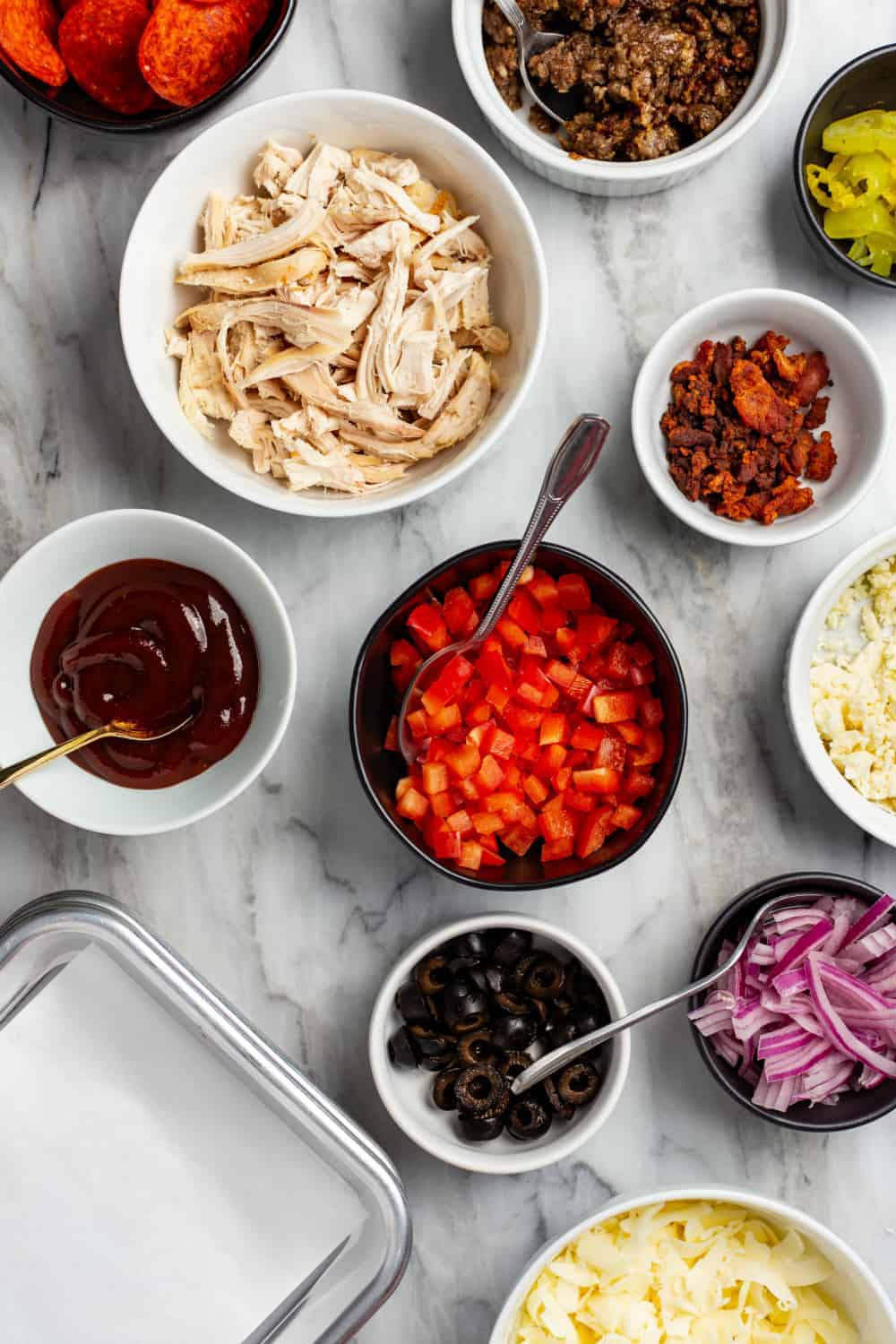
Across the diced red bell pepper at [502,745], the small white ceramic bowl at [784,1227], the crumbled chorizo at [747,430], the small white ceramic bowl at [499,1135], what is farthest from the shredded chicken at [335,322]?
the small white ceramic bowl at [784,1227]

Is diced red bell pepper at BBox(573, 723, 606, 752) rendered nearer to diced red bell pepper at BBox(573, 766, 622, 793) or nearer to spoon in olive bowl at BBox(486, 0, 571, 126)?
diced red bell pepper at BBox(573, 766, 622, 793)

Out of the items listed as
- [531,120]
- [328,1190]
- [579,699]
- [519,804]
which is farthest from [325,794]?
[531,120]

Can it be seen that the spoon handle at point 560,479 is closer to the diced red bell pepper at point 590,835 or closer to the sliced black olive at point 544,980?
the diced red bell pepper at point 590,835

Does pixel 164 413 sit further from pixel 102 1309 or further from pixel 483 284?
pixel 102 1309

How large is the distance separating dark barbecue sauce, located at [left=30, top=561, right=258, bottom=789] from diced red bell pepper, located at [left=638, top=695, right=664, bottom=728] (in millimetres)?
641

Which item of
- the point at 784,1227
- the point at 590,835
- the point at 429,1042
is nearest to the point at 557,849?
the point at 590,835

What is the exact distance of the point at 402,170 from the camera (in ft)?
5.75

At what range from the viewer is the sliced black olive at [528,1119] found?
182cm

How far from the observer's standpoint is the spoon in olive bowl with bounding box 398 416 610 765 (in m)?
1.48

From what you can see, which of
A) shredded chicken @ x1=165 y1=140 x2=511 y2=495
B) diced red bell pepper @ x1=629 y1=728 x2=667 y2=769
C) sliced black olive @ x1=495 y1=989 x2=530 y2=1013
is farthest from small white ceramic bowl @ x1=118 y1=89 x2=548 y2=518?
sliced black olive @ x1=495 y1=989 x2=530 y2=1013

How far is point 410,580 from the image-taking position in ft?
6.47

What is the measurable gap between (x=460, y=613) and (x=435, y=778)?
0.91ft

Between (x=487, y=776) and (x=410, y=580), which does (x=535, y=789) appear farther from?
(x=410, y=580)

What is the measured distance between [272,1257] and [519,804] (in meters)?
0.88
